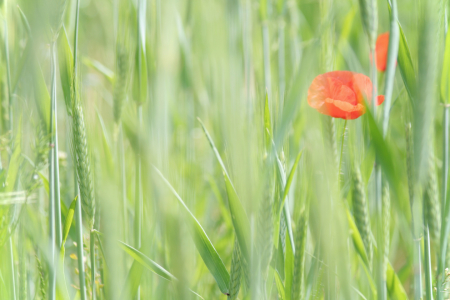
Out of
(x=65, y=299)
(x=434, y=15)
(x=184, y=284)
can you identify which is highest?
(x=434, y=15)

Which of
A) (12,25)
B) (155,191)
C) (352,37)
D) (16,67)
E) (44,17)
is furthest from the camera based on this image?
(352,37)

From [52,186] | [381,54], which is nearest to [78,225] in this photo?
[52,186]

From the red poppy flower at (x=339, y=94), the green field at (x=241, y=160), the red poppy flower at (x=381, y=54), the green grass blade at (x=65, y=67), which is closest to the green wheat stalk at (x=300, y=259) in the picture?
the green field at (x=241, y=160)

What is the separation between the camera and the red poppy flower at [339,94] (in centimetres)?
36

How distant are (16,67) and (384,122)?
42 cm

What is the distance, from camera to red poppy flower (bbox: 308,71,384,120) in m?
0.36

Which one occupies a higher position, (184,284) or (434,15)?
(434,15)

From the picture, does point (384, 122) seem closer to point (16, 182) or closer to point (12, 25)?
point (16, 182)

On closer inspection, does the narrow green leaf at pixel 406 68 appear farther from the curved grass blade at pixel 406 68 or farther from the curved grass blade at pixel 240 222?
the curved grass blade at pixel 240 222

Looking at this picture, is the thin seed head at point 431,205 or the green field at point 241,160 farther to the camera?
the thin seed head at point 431,205

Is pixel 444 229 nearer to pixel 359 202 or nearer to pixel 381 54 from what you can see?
pixel 359 202

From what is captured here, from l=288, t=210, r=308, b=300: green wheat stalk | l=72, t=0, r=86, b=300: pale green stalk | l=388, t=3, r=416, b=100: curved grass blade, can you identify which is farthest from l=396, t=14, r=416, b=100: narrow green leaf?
l=72, t=0, r=86, b=300: pale green stalk

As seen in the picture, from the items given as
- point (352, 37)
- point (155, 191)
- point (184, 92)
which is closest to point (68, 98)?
point (155, 191)

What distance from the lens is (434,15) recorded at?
232 mm
